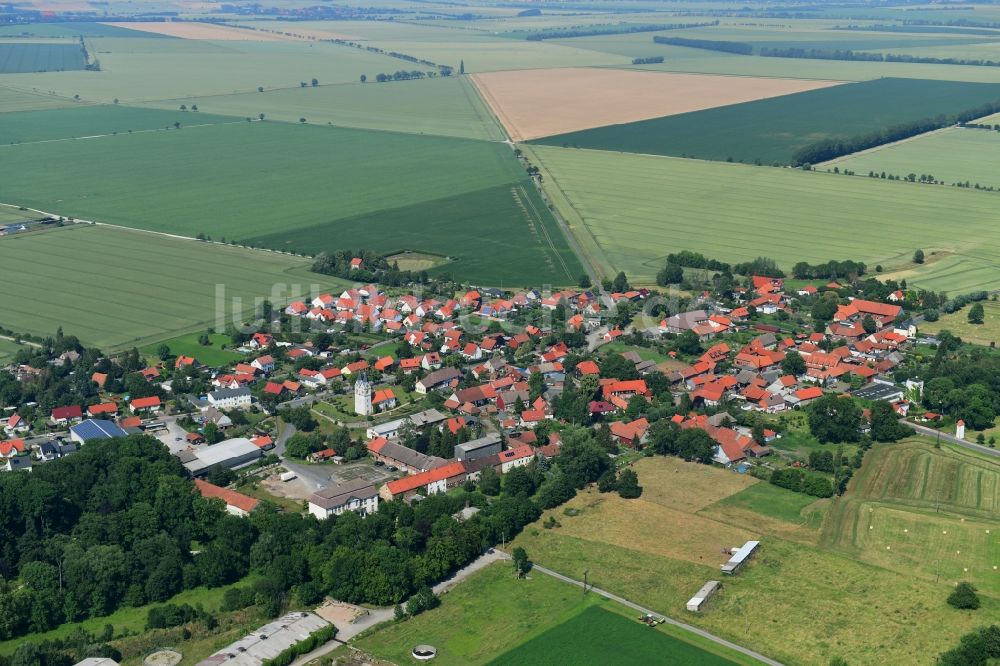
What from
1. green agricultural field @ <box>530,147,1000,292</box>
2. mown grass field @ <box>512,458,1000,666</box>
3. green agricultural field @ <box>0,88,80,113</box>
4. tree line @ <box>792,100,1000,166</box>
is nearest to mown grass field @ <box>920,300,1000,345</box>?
green agricultural field @ <box>530,147,1000,292</box>

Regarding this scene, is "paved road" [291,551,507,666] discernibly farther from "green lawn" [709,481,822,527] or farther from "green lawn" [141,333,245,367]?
"green lawn" [141,333,245,367]

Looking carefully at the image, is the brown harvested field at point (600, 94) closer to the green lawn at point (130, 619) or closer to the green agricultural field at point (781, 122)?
the green agricultural field at point (781, 122)

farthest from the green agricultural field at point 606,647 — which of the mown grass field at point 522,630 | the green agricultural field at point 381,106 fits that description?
the green agricultural field at point 381,106

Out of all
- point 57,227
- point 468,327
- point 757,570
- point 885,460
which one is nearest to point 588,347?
point 468,327

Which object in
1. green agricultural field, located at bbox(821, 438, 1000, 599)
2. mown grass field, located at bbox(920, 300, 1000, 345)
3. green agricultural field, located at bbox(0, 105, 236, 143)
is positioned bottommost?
green agricultural field, located at bbox(821, 438, 1000, 599)

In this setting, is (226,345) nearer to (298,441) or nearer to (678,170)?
(298,441)

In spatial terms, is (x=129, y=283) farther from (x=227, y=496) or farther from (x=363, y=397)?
(x=227, y=496)

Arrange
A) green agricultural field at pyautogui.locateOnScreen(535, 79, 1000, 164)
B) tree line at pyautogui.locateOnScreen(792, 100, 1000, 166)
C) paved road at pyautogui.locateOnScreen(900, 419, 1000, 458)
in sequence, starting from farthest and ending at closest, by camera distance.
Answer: green agricultural field at pyautogui.locateOnScreen(535, 79, 1000, 164) → tree line at pyautogui.locateOnScreen(792, 100, 1000, 166) → paved road at pyautogui.locateOnScreen(900, 419, 1000, 458)
